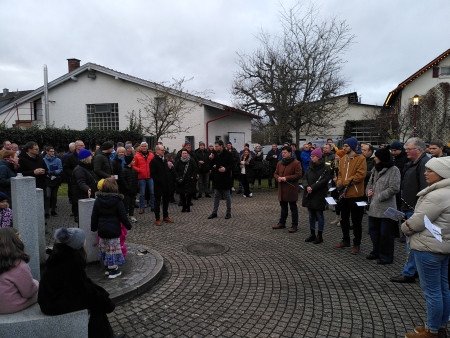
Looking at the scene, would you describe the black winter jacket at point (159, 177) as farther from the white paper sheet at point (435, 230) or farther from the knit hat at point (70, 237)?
the white paper sheet at point (435, 230)

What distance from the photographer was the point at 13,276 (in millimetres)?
2875

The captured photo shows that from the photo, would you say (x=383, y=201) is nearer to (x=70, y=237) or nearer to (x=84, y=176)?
(x=70, y=237)

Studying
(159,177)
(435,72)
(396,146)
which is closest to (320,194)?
(396,146)

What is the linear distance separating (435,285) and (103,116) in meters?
21.0

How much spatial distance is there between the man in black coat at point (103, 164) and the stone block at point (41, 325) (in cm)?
544

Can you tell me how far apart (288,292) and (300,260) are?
1.34 meters

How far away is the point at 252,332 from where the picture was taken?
3.62 meters

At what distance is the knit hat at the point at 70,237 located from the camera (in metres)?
2.92

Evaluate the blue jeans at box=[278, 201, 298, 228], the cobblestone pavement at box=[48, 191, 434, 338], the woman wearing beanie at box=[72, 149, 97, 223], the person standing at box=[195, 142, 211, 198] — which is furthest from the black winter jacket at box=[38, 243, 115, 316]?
the person standing at box=[195, 142, 211, 198]

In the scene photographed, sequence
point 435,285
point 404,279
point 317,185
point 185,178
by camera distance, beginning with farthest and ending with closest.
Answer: point 185,178
point 317,185
point 404,279
point 435,285

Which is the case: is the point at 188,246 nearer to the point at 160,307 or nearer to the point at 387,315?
the point at 160,307

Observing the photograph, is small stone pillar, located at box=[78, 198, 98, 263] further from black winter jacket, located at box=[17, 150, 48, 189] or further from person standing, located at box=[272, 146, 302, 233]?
person standing, located at box=[272, 146, 302, 233]

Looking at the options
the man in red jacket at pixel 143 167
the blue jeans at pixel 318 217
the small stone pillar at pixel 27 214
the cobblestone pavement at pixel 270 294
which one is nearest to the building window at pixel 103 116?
the man in red jacket at pixel 143 167

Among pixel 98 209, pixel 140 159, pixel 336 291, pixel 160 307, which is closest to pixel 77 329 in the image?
pixel 160 307
